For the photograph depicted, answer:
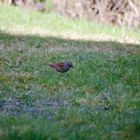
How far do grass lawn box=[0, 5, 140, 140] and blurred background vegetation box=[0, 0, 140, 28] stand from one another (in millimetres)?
1468

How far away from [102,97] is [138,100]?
18.9 inches

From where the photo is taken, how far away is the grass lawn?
606cm

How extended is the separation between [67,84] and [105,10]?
7649 millimetres

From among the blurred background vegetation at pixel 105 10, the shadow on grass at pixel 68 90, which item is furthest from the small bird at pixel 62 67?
the blurred background vegetation at pixel 105 10

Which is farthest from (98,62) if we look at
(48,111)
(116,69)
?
(48,111)

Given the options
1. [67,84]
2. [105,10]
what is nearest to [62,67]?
[67,84]

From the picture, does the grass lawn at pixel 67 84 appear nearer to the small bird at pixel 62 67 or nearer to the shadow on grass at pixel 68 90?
the shadow on grass at pixel 68 90

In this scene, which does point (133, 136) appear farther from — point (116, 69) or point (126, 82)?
point (116, 69)

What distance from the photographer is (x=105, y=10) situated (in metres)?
15.8

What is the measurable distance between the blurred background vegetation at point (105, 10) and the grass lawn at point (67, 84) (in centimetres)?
147

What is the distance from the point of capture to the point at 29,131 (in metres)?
5.62

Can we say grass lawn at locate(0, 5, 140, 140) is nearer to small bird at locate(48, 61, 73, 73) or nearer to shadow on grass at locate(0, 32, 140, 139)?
shadow on grass at locate(0, 32, 140, 139)

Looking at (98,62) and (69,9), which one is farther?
(69,9)

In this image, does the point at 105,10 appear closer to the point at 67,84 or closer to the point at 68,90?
the point at 67,84
